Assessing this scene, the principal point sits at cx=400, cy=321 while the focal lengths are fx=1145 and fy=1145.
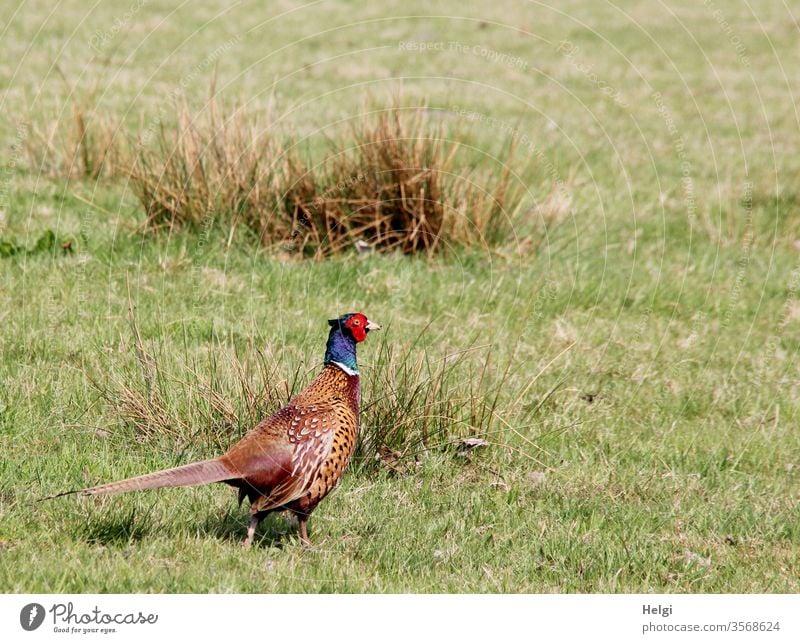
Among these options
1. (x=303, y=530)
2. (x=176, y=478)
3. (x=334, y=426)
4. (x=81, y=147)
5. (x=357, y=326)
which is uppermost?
(x=357, y=326)

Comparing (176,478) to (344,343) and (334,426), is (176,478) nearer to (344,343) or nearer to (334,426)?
(334,426)

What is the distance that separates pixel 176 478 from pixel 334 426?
70 cm

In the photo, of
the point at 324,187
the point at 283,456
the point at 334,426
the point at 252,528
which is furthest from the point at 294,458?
the point at 324,187

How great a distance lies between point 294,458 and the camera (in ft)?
15.1

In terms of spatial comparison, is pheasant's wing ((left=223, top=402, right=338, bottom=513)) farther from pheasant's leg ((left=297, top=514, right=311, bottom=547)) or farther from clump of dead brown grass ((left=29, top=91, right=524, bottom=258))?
clump of dead brown grass ((left=29, top=91, right=524, bottom=258))

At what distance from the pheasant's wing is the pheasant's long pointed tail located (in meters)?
0.06

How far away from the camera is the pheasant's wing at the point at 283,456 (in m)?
4.54

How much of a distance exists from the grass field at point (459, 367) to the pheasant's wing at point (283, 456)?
0.31 meters

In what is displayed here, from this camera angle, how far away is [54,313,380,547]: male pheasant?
14.6 feet

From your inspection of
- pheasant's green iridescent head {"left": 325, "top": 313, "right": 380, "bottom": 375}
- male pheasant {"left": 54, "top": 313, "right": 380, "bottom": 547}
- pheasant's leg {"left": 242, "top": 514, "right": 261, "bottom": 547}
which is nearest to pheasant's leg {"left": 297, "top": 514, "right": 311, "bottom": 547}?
male pheasant {"left": 54, "top": 313, "right": 380, "bottom": 547}

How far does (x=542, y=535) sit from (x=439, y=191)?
4098mm
